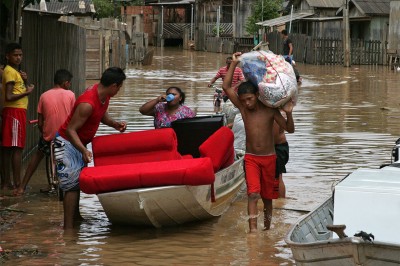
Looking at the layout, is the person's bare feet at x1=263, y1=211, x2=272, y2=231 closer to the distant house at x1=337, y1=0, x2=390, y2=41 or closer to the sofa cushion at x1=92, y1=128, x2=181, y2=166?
the sofa cushion at x1=92, y1=128, x2=181, y2=166

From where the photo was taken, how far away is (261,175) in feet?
33.1

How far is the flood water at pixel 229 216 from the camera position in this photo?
361 inches

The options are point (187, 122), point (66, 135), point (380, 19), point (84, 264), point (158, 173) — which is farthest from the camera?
point (380, 19)

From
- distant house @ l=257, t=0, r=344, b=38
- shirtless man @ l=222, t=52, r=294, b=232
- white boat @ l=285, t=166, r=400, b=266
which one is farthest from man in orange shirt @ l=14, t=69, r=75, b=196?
distant house @ l=257, t=0, r=344, b=38

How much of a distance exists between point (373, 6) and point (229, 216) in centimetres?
4424

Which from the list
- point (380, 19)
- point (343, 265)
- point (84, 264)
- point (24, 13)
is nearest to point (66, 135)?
point (84, 264)

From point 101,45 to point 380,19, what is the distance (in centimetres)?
2605

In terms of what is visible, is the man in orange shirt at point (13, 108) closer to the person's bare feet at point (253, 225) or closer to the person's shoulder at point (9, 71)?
the person's shoulder at point (9, 71)

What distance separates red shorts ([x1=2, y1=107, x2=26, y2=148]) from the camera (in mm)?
12125

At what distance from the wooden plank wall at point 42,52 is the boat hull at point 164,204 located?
5.03m

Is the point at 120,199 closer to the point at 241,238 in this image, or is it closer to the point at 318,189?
the point at 241,238

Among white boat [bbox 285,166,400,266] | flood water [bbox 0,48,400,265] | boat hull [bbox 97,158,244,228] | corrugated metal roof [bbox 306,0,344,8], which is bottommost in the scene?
flood water [bbox 0,48,400,265]

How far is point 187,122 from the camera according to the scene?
1126 centimetres

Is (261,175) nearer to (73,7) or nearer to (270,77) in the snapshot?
(270,77)
